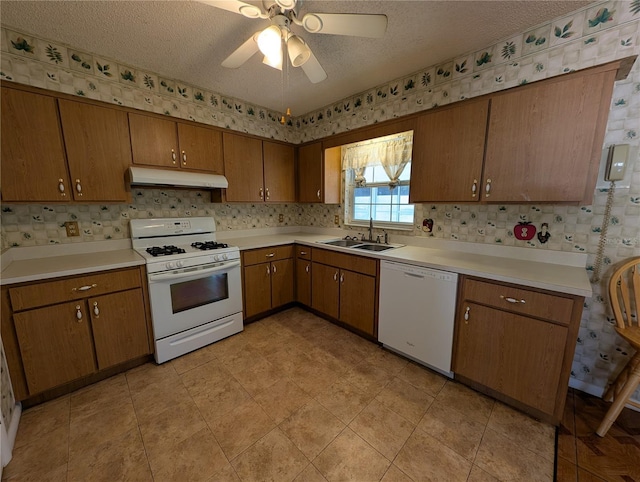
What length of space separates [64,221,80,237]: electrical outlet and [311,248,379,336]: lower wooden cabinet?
2150mm

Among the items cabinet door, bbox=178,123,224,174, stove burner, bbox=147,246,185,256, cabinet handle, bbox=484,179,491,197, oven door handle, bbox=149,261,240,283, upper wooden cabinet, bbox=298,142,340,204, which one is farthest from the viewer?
upper wooden cabinet, bbox=298,142,340,204

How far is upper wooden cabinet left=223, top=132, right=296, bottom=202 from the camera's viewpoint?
2771 millimetres

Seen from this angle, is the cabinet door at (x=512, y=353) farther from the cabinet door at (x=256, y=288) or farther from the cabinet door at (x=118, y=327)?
the cabinet door at (x=118, y=327)

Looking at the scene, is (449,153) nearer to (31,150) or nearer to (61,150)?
(61,150)

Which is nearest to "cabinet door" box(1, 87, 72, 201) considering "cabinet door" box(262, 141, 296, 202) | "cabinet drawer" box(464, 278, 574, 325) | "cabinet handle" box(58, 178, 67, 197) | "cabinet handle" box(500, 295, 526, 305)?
"cabinet handle" box(58, 178, 67, 197)

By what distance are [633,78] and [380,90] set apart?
1749 millimetres

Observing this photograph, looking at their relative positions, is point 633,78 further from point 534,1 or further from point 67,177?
point 67,177

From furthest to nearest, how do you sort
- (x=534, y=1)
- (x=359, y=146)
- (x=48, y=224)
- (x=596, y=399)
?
(x=359, y=146)
(x=48, y=224)
(x=596, y=399)
(x=534, y=1)

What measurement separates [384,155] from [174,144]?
213cm

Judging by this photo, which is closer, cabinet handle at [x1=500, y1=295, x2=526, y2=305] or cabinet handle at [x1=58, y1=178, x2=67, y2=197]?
cabinet handle at [x1=500, y1=295, x2=526, y2=305]

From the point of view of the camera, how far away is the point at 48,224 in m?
2.02

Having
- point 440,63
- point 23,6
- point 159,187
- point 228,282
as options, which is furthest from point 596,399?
point 23,6

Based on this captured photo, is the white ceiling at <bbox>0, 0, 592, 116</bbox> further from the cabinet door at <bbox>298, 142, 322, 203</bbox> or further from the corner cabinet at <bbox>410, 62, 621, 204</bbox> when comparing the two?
the cabinet door at <bbox>298, 142, 322, 203</bbox>

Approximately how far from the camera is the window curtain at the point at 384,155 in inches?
101
